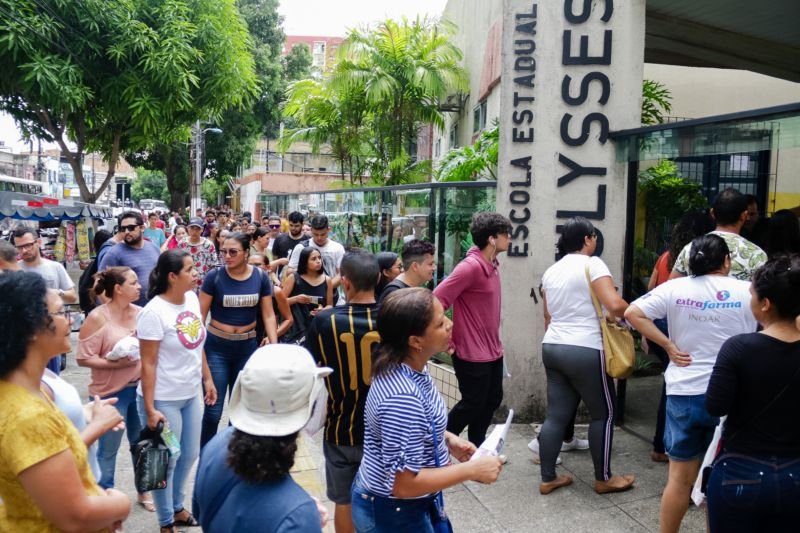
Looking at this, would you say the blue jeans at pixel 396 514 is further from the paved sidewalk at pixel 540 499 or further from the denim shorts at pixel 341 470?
the paved sidewalk at pixel 540 499

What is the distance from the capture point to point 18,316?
2.06 metres

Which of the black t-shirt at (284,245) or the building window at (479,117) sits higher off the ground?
the building window at (479,117)

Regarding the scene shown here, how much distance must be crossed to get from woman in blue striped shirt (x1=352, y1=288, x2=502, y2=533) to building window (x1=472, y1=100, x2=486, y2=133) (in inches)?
461

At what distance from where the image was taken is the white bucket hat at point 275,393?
192 cm

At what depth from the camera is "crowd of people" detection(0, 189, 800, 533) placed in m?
1.95

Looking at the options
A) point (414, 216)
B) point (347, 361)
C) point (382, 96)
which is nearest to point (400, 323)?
point (347, 361)

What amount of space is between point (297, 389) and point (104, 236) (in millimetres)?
7260

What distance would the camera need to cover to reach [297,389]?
194cm

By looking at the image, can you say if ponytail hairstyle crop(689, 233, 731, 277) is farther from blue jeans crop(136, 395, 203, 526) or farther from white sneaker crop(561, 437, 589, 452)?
blue jeans crop(136, 395, 203, 526)

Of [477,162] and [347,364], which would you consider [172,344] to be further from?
[477,162]

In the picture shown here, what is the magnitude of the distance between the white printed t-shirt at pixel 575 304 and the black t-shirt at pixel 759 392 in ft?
5.79

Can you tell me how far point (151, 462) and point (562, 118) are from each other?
4.27 meters

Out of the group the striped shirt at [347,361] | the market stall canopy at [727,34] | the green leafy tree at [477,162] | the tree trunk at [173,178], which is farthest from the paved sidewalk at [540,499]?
the tree trunk at [173,178]

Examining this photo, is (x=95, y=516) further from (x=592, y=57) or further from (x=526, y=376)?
(x=592, y=57)
